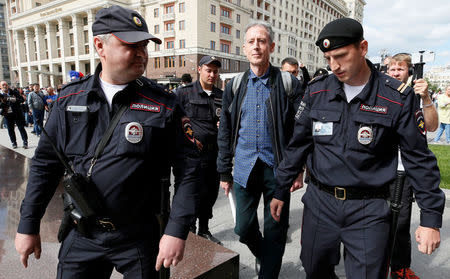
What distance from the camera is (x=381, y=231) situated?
1686mm

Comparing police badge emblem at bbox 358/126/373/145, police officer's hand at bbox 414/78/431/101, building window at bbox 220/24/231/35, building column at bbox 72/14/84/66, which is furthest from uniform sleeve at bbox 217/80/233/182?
building column at bbox 72/14/84/66

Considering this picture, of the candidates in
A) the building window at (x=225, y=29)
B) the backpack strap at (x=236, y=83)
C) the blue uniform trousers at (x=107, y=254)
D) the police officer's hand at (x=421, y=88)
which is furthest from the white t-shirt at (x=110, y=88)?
the building window at (x=225, y=29)

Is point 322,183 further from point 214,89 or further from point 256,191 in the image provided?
point 214,89

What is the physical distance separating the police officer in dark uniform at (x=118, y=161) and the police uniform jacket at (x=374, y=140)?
883 millimetres

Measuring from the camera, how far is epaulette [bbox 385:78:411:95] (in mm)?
1670

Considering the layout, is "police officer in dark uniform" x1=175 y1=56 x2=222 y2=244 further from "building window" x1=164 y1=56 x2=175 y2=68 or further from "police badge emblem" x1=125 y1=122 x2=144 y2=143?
"building window" x1=164 y1=56 x2=175 y2=68

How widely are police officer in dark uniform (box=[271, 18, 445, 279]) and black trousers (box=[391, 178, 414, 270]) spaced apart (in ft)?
2.98

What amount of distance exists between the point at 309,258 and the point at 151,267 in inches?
41.8

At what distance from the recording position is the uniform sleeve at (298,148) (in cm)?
201

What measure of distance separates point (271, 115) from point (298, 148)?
0.50 m

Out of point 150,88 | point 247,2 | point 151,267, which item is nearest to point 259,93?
point 150,88

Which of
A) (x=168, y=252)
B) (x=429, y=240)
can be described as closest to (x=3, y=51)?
(x=168, y=252)

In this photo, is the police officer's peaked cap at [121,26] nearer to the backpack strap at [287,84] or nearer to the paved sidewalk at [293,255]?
the backpack strap at [287,84]

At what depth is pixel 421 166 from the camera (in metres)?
1.62
